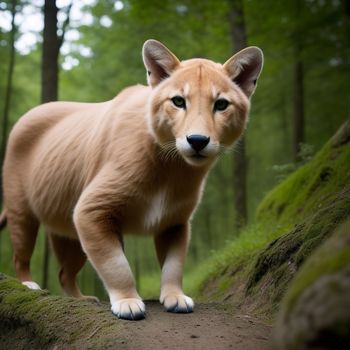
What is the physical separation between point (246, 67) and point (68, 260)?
3400 millimetres

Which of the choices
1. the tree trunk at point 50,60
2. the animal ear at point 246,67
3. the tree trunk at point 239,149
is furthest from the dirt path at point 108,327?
the tree trunk at point 239,149

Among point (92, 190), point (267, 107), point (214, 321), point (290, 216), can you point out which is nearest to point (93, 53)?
point (267, 107)

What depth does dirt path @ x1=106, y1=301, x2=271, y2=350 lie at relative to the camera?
312cm

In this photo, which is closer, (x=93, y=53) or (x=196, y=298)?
(x=196, y=298)

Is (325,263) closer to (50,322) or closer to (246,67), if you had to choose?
(50,322)

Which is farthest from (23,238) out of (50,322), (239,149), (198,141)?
(239,149)

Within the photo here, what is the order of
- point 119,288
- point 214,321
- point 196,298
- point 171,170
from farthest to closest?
point 196,298 < point 171,170 < point 119,288 < point 214,321

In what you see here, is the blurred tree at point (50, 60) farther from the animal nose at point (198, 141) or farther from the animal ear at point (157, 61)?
the animal nose at point (198, 141)

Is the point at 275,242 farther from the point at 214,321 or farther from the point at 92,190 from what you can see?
the point at 92,190

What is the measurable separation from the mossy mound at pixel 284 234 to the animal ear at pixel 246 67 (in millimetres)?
1320

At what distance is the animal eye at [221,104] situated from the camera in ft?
13.0

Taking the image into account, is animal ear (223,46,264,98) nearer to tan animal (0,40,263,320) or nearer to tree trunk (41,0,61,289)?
tan animal (0,40,263,320)

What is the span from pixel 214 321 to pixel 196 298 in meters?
2.88

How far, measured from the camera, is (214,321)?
3.67 meters
